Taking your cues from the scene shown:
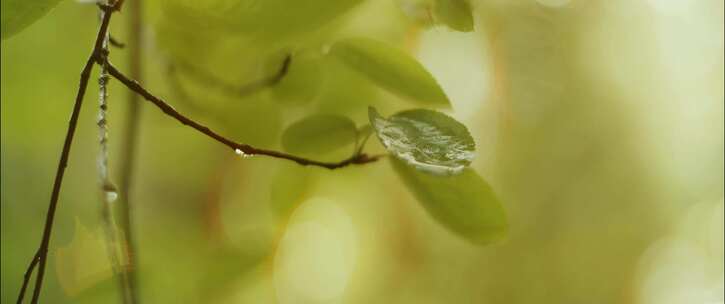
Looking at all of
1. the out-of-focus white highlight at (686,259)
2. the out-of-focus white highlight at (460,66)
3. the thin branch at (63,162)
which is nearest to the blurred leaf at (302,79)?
the thin branch at (63,162)

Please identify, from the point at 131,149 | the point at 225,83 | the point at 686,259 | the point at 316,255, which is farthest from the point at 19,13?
the point at 686,259

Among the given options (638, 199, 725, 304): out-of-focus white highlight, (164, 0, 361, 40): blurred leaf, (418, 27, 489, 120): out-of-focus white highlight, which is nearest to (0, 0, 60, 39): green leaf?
(164, 0, 361, 40): blurred leaf

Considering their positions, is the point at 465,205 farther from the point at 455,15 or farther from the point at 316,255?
the point at 316,255

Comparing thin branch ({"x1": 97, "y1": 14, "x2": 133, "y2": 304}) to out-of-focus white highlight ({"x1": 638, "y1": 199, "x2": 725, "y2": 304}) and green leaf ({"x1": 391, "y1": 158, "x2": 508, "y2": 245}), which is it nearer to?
green leaf ({"x1": 391, "y1": 158, "x2": 508, "y2": 245})

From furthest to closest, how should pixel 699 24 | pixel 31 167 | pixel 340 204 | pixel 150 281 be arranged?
pixel 699 24 < pixel 340 204 < pixel 31 167 < pixel 150 281

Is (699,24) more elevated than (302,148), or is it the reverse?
(699,24)

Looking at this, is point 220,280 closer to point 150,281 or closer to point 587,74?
point 150,281

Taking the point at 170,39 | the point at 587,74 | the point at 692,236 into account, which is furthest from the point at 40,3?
the point at 692,236
